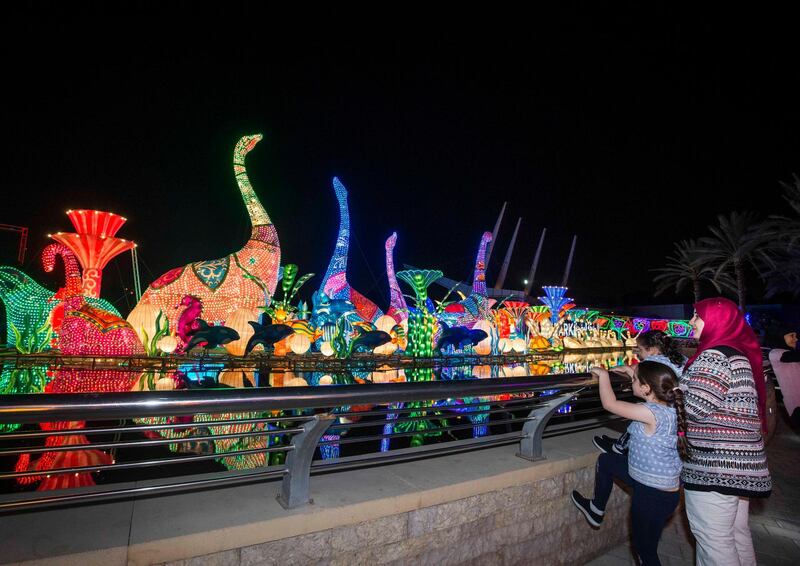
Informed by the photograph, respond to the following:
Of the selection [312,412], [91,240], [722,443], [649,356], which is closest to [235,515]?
[722,443]

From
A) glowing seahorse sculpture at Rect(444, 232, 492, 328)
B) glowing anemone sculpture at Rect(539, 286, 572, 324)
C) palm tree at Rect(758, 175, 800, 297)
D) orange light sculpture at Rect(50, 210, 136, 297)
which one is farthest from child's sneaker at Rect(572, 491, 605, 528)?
glowing anemone sculpture at Rect(539, 286, 572, 324)

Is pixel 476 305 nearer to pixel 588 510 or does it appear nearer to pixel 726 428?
pixel 588 510

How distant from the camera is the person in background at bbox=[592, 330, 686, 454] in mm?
3047

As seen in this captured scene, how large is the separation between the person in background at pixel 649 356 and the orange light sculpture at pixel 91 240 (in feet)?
64.1

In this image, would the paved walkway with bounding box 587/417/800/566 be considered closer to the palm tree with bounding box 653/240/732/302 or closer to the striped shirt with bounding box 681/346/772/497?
the striped shirt with bounding box 681/346/772/497

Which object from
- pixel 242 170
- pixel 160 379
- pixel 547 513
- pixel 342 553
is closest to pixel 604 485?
pixel 547 513

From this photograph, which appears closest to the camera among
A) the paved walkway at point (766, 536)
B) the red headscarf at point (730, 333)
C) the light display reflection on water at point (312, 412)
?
the red headscarf at point (730, 333)

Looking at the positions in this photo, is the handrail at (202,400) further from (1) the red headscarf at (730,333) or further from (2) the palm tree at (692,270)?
(2) the palm tree at (692,270)

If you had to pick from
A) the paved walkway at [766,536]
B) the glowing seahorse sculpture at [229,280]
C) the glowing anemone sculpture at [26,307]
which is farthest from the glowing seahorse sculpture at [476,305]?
the paved walkway at [766,536]

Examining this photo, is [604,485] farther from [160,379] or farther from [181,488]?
[160,379]

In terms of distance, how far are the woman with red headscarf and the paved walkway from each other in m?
1.16

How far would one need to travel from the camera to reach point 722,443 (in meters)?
2.32

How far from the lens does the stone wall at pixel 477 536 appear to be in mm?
2129

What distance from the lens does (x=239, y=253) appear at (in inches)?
874
